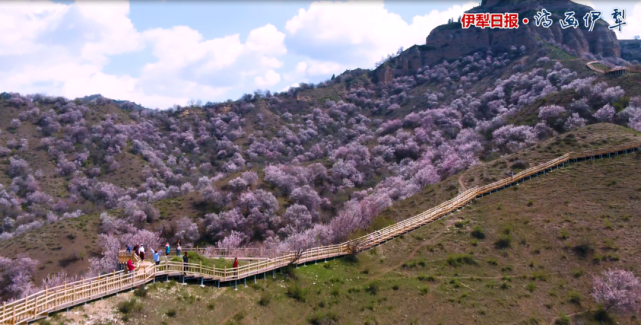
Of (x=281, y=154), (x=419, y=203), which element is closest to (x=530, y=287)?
(x=419, y=203)

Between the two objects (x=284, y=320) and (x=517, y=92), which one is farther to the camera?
(x=517, y=92)

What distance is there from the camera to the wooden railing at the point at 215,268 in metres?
17.7

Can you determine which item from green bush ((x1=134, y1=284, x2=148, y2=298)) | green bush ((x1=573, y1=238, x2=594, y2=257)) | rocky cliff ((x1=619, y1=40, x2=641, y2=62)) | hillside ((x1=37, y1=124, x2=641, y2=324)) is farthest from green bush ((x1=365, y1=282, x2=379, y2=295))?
rocky cliff ((x1=619, y1=40, x2=641, y2=62))

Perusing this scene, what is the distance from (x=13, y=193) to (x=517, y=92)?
3276 inches

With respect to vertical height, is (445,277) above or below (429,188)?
below

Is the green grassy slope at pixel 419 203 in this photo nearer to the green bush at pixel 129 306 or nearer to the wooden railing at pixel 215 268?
the wooden railing at pixel 215 268

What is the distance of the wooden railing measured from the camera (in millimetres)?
17688

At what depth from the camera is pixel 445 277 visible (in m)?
29.2

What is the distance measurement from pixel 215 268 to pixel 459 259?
16.9 m

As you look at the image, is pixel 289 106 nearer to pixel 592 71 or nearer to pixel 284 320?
pixel 592 71

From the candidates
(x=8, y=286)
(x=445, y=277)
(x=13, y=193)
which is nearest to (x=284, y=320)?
(x=445, y=277)

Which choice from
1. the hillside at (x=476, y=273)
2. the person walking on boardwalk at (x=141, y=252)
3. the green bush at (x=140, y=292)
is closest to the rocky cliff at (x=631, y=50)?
the hillside at (x=476, y=273)

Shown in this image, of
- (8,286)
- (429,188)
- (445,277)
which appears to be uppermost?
(429,188)

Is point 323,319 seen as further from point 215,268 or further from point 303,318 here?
point 215,268
